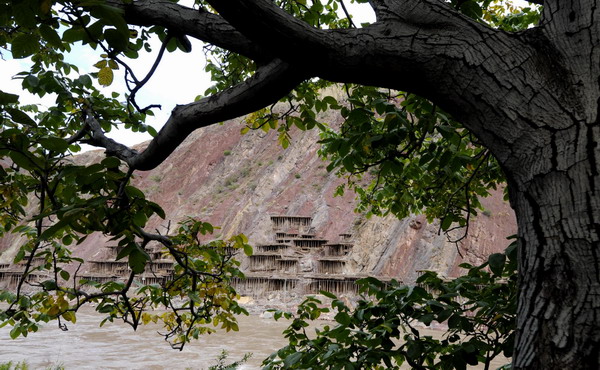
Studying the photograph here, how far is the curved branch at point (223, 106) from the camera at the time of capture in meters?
1.60

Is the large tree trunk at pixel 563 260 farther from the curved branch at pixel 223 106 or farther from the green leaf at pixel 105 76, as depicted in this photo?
the green leaf at pixel 105 76

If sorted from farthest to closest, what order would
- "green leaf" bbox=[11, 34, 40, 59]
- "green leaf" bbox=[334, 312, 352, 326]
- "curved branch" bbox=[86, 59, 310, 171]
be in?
"green leaf" bbox=[334, 312, 352, 326]
"curved branch" bbox=[86, 59, 310, 171]
"green leaf" bbox=[11, 34, 40, 59]

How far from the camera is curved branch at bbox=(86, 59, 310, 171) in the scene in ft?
5.24

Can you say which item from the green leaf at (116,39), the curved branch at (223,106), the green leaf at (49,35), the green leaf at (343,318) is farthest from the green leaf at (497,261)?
the green leaf at (49,35)

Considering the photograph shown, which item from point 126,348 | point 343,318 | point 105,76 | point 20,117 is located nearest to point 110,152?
point 105,76

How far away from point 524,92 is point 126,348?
1677 centimetres

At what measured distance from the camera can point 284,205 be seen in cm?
3203

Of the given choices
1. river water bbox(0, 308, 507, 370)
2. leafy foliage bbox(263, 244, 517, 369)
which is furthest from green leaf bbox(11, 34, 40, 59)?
river water bbox(0, 308, 507, 370)

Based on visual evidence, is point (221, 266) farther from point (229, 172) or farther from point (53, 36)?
point (229, 172)

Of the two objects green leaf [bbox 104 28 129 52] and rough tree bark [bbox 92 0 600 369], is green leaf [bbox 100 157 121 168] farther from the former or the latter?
rough tree bark [bbox 92 0 600 369]

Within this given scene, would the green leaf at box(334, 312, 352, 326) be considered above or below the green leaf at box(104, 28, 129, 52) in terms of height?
below

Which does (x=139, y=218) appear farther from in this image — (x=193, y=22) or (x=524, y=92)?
(x=524, y=92)

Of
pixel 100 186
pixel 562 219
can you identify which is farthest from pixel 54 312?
pixel 562 219

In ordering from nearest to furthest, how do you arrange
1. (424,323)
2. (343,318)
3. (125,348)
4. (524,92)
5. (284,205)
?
(524,92)
(424,323)
(343,318)
(125,348)
(284,205)
